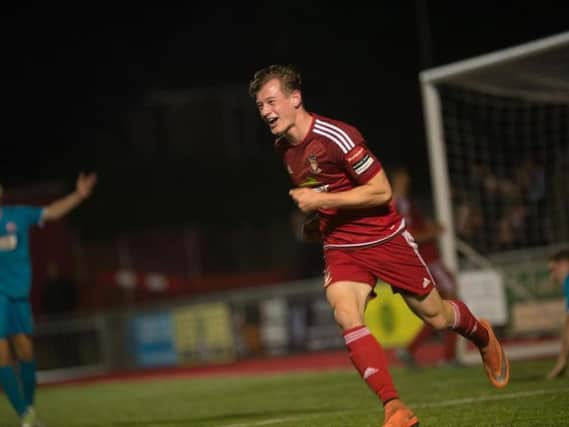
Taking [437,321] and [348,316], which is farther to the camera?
[437,321]

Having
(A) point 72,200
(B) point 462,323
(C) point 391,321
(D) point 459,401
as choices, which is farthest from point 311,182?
(C) point 391,321

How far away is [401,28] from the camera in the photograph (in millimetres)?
27812

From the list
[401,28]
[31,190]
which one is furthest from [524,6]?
[31,190]

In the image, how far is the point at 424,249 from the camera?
12.1m

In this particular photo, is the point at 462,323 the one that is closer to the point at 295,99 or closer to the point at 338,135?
the point at 338,135

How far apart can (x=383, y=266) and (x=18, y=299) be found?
12.6 feet

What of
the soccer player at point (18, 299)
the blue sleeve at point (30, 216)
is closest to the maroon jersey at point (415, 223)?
the soccer player at point (18, 299)

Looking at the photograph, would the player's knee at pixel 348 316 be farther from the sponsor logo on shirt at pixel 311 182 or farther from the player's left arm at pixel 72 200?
the player's left arm at pixel 72 200

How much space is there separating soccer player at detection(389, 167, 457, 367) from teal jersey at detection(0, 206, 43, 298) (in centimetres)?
417

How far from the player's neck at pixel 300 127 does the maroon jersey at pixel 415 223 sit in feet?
18.5

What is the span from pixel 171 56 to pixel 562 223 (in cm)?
2522

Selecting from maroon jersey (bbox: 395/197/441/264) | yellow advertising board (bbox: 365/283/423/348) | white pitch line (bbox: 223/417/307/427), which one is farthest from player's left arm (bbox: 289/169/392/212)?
yellow advertising board (bbox: 365/283/423/348)

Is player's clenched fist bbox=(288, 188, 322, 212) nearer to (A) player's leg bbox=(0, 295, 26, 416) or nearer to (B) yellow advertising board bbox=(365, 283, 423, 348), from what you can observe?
(A) player's leg bbox=(0, 295, 26, 416)

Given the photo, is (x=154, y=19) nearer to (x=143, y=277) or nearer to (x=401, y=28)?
(x=401, y=28)
